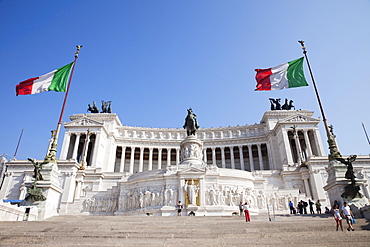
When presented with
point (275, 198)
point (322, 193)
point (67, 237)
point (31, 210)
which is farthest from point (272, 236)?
point (322, 193)

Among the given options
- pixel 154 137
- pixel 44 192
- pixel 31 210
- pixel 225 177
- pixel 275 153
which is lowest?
pixel 31 210

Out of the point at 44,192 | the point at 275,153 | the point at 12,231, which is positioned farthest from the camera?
the point at 275,153

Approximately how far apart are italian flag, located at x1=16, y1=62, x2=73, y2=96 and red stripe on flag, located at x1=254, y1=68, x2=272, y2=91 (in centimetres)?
1829

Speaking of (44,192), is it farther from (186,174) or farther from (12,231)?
(186,174)

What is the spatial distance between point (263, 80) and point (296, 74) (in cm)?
306

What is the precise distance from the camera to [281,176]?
139ft

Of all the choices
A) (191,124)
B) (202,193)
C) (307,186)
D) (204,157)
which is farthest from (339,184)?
(204,157)

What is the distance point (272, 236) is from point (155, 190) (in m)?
19.0

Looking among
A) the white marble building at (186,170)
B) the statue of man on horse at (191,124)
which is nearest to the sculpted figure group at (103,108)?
the white marble building at (186,170)

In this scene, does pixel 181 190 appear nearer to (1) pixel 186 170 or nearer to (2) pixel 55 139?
(1) pixel 186 170

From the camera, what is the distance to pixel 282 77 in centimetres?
2439

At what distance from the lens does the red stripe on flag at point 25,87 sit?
72.2ft

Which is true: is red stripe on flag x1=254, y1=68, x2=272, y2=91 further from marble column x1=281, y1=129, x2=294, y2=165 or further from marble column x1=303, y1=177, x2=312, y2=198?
marble column x1=281, y1=129, x2=294, y2=165

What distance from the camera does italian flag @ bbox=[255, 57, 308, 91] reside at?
23.8 m
